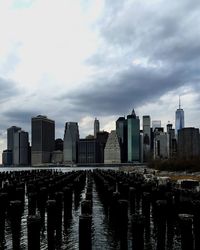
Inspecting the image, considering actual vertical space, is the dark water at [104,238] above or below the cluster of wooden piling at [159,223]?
below

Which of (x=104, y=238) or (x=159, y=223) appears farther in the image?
(x=104, y=238)

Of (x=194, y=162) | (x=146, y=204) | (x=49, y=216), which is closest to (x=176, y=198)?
(x=146, y=204)

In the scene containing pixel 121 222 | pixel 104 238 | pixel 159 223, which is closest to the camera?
pixel 121 222

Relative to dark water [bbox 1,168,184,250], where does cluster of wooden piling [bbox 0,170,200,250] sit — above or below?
above

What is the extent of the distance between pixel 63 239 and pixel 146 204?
23.6 ft

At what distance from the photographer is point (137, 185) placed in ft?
149

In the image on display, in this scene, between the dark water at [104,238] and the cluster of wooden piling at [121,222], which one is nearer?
the cluster of wooden piling at [121,222]

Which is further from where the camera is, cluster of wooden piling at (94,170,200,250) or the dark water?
the dark water

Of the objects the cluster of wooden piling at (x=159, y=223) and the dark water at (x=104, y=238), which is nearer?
the cluster of wooden piling at (x=159, y=223)

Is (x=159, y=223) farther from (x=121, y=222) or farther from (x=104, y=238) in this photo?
(x=104, y=238)

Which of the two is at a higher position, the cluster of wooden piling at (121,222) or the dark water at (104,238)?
the cluster of wooden piling at (121,222)

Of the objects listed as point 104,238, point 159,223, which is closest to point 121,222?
point 159,223

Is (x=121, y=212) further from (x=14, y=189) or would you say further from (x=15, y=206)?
(x=14, y=189)

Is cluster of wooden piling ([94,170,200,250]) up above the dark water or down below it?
above
